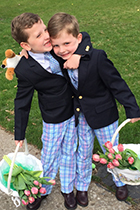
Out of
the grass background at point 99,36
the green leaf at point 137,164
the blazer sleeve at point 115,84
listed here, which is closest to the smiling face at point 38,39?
the blazer sleeve at point 115,84

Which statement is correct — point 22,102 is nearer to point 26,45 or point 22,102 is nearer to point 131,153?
point 26,45

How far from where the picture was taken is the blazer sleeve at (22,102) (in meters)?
2.41

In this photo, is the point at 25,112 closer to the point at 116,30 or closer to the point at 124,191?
the point at 124,191

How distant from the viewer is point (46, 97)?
2.50 metres

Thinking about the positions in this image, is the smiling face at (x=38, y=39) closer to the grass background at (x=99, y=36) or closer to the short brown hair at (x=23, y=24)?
the short brown hair at (x=23, y=24)

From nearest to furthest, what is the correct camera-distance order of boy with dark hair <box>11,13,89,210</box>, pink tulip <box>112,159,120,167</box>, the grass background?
pink tulip <box>112,159,120,167</box> < boy with dark hair <box>11,13,89,210</box> < the grass background

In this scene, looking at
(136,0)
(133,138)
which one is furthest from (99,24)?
(133,138)

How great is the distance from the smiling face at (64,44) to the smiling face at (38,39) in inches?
2.3

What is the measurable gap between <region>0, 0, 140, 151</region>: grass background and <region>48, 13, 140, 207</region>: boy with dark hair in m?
1.12

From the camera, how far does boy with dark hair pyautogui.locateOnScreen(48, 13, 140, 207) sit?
2.18 m

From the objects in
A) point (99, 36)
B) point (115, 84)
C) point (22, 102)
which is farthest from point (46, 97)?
point (99, 36)

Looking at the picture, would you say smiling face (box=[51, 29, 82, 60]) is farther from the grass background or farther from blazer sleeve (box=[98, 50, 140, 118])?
the grass background

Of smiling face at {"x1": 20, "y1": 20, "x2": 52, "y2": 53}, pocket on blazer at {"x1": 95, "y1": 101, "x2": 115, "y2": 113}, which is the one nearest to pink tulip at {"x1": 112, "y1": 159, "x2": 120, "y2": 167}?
pocket on blazer at {"x1": 95, "y1": 101, "x2": 115, "y2": 113}

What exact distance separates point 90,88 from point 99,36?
20.1 ft
